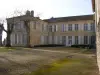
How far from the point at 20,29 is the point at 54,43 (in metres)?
8.03

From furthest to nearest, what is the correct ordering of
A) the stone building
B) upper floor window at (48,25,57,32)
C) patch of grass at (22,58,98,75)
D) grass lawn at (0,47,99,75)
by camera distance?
upper floor window at (48,25,57,32)
the stone building
grass lawn at (0,47,99,75)
patch of grass at (22,58,98,75)

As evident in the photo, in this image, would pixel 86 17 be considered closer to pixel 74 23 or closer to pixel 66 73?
pixel 74 23

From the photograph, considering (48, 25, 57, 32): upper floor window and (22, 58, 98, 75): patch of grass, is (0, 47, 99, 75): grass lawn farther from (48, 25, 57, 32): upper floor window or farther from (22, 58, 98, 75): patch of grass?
(48, 25, 57, 32): upper floor window

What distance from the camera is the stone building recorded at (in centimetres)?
4138

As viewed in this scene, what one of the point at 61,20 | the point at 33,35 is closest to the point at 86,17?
the point at 61,20

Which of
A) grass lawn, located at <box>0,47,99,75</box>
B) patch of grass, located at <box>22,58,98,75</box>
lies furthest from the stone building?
patch of grass, located at <box>22,58,98,75</box>

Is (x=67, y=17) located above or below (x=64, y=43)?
above

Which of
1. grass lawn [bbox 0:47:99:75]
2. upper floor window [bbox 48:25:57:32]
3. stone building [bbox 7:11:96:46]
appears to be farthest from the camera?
upper floor window [bbox 48:25:57:32]

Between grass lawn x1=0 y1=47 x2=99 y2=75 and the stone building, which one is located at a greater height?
the stone building

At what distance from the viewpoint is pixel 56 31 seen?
146 feet

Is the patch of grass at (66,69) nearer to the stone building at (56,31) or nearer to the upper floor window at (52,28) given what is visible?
→ the stone building at (56,31)

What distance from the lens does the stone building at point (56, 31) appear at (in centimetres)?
4138

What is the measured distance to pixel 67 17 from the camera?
4569cm

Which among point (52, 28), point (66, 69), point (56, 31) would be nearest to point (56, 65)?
point (66, 69)
